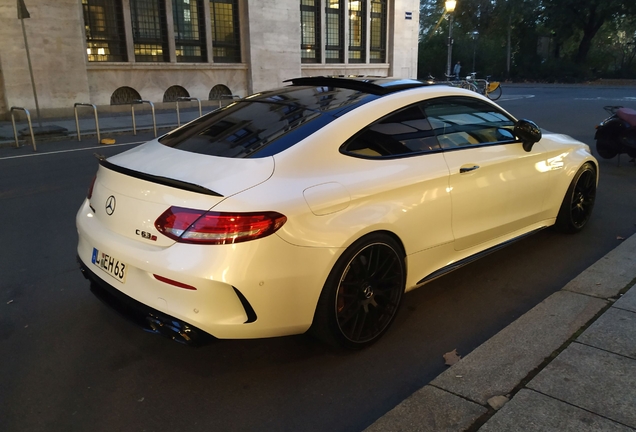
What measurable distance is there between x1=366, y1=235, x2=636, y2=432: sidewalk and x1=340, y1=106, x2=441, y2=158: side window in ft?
4.52

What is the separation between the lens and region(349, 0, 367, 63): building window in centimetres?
2565

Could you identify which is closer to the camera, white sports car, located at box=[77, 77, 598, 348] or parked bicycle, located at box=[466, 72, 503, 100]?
white sports car, located at box=[77, 77, 598, 348]

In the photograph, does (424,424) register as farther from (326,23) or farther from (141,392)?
(326,23)

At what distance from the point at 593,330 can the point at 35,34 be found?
17719mm

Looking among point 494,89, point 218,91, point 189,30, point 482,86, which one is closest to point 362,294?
point 189,30

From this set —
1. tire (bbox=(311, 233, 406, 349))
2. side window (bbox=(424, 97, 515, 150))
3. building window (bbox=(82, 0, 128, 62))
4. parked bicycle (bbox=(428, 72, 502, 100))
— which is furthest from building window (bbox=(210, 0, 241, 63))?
tire (bbox=(311, 233, 406, 349))

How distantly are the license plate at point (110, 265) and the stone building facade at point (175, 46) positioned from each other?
14260 mm

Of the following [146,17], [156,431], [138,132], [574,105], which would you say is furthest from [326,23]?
[156,431]

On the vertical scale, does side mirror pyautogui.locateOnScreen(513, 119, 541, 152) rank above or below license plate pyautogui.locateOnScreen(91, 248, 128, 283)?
above

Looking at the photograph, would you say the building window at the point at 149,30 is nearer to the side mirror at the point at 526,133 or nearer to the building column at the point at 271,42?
the building column at the point at 271,42

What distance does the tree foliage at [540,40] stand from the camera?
142 feet

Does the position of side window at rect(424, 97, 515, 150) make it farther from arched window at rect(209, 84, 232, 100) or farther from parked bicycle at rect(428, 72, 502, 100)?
parked bicycle at rect(428, 72, 502, 100)

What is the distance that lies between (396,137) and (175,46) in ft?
60.4

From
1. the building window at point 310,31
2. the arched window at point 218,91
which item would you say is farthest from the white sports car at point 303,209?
the building window at point 310,31
